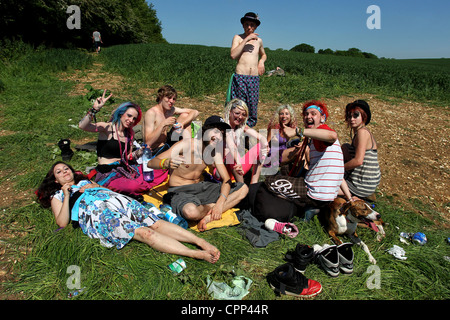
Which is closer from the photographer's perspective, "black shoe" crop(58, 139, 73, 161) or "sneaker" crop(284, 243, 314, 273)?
"sneaker" crop(284, 243, 314, 273)

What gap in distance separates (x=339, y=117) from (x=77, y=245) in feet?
24.2

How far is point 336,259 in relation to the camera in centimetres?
265

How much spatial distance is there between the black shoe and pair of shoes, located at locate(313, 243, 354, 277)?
4.58m

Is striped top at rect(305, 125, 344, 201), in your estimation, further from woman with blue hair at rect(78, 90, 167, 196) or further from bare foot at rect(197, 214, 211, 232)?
woman with blue hair at rect(78, 90, 167, 196)

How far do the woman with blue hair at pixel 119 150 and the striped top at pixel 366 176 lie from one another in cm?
300

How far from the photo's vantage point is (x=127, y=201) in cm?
299

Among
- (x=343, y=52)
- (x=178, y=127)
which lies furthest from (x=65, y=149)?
(x=343, y=52)

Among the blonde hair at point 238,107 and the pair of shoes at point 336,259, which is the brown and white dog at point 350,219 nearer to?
the pair of shoes at point 336,259

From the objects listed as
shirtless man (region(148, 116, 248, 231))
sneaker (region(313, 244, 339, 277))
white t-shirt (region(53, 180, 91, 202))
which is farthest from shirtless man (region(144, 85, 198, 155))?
sneaker (region(313, 244, 339, 277))

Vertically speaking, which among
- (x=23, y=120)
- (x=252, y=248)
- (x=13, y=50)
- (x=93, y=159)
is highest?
(x=13, y=50)

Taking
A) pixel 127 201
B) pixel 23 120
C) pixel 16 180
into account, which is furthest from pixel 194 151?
pixel 23 120

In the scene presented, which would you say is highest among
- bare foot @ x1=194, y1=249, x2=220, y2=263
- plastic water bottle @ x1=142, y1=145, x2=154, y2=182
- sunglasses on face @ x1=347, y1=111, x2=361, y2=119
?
sunglasses on face @ x1=347, y1=111, x2=361, y2=119

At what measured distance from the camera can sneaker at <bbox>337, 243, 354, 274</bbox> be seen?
8.75 ft

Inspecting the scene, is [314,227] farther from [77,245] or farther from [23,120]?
→ [23,120]
